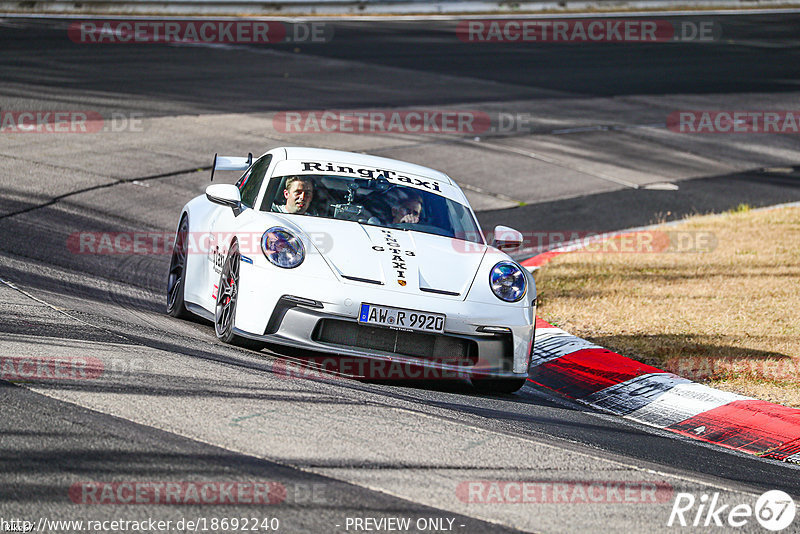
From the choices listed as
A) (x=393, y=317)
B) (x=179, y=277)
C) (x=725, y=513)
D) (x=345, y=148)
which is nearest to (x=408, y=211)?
(x=393, y=317)

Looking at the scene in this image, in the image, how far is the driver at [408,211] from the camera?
7.14 m

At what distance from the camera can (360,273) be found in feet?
20.3

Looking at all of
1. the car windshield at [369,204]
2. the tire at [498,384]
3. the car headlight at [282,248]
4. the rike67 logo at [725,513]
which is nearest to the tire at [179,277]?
the car windshield at [369,204]

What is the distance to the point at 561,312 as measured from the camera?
8.91 metres

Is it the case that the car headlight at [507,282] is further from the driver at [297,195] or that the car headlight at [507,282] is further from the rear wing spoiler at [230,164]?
the rear wing spoiler at [230,164]

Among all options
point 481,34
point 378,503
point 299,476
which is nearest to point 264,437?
point 299,476

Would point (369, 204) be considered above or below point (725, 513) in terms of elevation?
above

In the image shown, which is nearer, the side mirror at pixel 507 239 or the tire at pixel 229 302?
the tire at pixel 229 302

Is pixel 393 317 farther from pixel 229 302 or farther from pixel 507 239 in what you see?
pixel 507 239

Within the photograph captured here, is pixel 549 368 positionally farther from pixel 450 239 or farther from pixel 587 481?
pixel 587 481

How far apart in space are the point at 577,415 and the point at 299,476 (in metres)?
2.62

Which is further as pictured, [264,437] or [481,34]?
[481,34]

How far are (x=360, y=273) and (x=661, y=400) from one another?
2.21 metres

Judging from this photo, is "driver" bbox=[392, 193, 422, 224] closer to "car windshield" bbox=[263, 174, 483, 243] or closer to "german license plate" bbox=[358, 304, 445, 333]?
"car windshield" bbox=[263, 174, 483, 243]
